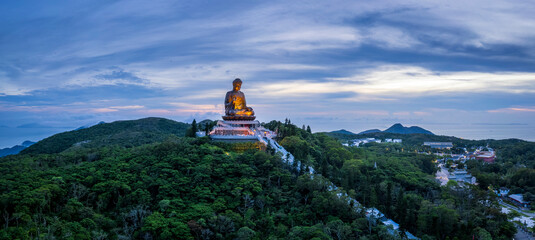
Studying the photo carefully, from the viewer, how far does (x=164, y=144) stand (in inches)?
1300

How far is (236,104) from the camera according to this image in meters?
47.2

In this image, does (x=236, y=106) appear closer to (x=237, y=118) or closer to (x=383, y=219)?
(x=237, y=118)

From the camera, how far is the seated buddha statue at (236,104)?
Result: 4672cm

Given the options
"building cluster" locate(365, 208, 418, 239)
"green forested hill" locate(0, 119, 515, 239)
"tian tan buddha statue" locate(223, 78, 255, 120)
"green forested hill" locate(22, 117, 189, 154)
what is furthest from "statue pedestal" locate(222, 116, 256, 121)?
"building cluster" locate(365, 208, 418, 239)

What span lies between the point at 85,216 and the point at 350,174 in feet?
74.8

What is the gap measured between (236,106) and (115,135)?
89.4ft

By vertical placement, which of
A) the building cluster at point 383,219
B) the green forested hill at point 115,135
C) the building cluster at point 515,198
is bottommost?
the building cluster at point 515,198

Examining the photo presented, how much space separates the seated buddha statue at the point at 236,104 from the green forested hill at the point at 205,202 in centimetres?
1287

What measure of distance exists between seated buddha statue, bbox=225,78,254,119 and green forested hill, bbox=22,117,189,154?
386 inches

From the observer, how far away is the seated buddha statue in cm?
4672

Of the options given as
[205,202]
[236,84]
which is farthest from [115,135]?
[205,202]

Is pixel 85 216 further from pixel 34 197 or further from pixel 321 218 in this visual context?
pixel 321 218

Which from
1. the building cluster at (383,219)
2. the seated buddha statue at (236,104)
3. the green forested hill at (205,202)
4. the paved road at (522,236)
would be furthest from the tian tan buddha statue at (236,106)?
the paved road at (522,236)

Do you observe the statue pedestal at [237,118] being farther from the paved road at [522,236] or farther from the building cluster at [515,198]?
the building cluster at [515,198]
